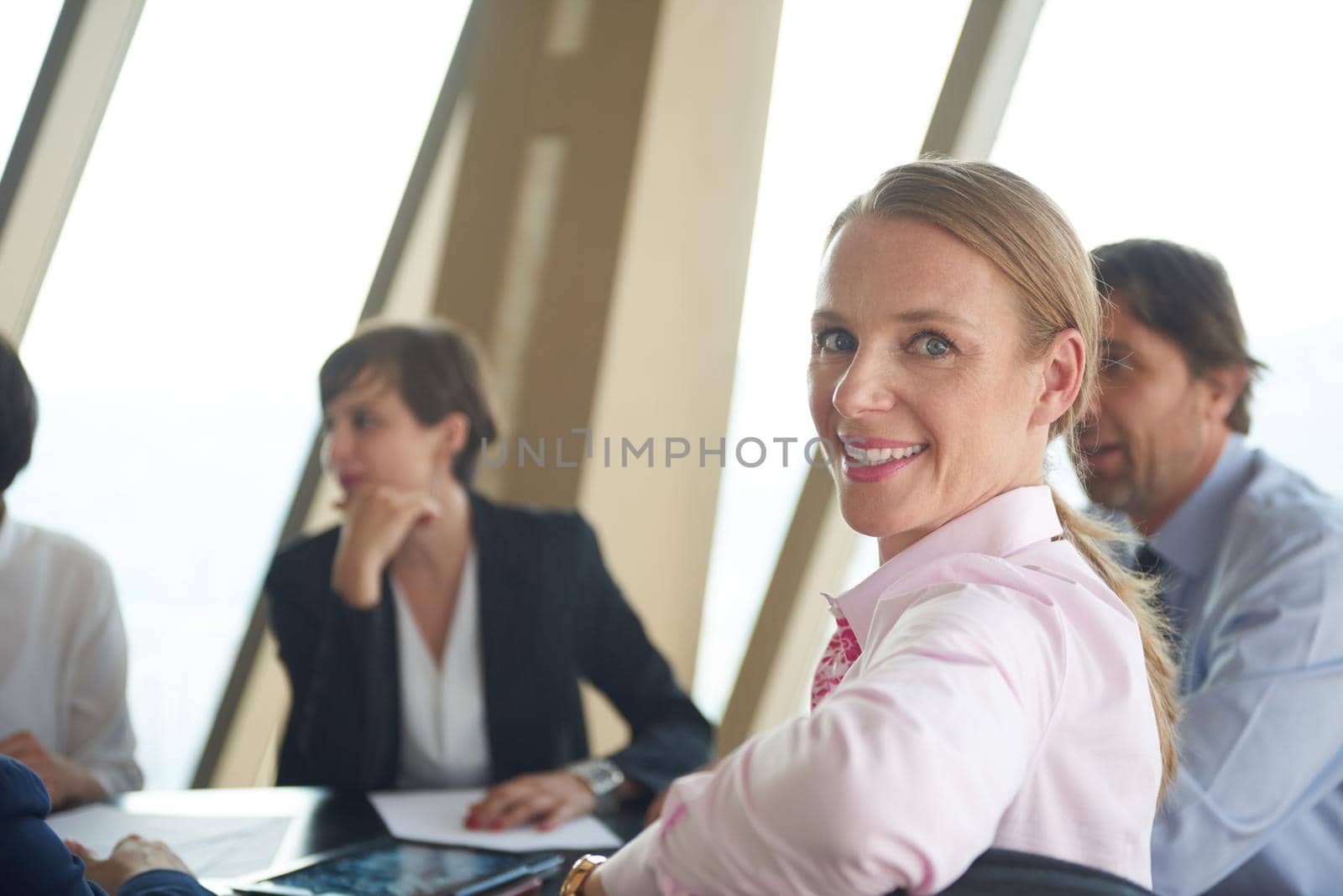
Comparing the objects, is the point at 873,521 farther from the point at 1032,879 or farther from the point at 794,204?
the point at 794,204

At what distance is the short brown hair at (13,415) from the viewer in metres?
1.93

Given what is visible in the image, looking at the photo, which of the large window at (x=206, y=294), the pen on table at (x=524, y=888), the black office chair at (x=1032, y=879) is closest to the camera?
the black office chair at (x=1032, y=879)

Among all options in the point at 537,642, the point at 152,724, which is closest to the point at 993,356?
the point at 537,642

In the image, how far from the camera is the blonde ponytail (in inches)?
40.9

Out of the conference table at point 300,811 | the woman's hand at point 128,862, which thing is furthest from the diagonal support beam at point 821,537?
the woman's hand at point 128,862

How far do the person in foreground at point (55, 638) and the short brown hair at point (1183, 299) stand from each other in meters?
1.98

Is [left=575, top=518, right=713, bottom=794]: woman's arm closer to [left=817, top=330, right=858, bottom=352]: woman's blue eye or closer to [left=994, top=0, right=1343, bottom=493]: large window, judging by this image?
[left=817, top=330, right=858, bottom=352]: woman's blue eye

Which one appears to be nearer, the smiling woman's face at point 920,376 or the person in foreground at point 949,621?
the person in foreground at point 949,621

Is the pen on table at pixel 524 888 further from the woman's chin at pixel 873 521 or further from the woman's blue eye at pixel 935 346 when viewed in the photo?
the woman's blue eye at pixel 935 346

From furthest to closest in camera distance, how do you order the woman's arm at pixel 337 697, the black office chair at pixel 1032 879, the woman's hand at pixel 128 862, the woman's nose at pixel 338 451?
the woman's nose at pixel 338 451 → the woman's arm at pixel 337 697 → the woman's hand at pixel 128 862 → the black office chair at pixel 1032 879

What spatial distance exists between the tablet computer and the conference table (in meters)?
0.07

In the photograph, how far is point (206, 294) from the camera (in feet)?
11.6

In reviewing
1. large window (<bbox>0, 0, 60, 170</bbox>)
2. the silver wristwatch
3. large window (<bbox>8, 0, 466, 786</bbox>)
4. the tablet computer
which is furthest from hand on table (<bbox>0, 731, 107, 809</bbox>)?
large window (<bbox>0, 0, 60, 170</bbox>)

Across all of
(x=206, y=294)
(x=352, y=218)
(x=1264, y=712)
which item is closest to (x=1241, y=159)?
(x=1264, y=712)
